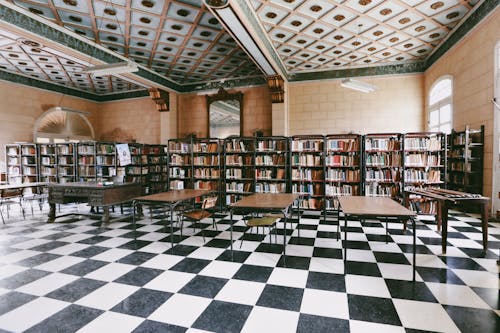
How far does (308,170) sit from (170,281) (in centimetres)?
422

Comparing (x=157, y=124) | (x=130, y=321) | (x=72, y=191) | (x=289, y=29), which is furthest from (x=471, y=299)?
(x=157, y=124)

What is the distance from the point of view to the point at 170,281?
9.07ft

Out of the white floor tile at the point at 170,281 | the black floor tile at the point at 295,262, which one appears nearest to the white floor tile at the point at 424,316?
the black floor tile at the point at 295,262

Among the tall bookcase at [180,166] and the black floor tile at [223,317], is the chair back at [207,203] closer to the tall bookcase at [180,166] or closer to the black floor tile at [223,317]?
the black floor tile at [223,317]

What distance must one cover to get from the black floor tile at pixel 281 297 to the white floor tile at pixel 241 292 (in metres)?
0.07

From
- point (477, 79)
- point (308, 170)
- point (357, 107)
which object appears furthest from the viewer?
point (357, 107)

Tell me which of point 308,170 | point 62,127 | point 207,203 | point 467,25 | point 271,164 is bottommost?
point 207,203

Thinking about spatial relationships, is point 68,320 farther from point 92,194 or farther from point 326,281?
point 92,194

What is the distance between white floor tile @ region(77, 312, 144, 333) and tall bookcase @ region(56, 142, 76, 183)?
7.43 meters

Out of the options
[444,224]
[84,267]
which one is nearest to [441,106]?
[444,224]

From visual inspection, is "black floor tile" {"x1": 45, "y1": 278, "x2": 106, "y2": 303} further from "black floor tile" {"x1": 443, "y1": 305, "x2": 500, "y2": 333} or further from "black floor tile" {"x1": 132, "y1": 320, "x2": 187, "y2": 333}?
"black floor tile" {"x1": 443, "y1": 305, "x2": 500, "y2": 333}

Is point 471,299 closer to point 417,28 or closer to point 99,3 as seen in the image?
point 417,28

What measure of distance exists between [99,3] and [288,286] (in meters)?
5.64

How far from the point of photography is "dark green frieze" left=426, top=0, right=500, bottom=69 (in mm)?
4729
